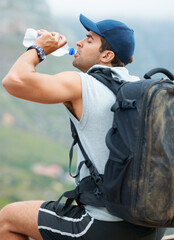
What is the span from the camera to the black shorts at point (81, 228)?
1.55m

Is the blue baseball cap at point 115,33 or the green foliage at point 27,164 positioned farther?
the green foliage at point 27,164

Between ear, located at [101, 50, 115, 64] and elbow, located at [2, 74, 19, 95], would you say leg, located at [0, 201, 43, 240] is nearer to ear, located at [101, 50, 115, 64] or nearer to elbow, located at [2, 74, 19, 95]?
elbow, located at [2, 74, 19, 95]

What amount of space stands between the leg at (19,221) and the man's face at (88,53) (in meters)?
0.68

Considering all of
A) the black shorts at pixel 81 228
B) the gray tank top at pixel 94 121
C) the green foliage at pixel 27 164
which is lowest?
the green foliage at pixel 27 164

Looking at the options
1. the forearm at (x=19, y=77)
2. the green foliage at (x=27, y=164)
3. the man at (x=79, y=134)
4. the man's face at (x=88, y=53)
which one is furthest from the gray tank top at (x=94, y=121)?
the green foliage at (x=27, y=164)

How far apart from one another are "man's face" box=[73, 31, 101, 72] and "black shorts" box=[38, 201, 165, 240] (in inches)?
26.3

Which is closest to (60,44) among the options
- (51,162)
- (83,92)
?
(83,92)

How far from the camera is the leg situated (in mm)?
1630

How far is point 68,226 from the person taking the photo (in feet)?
5.23

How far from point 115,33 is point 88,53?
0.52 feet

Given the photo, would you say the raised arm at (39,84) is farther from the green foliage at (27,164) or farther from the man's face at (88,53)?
the green foliage at (27,164)

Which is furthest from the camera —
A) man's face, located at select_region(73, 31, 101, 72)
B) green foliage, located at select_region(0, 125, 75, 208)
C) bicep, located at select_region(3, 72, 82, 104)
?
green foliage, located at select_region(0, 125, 75, 208)

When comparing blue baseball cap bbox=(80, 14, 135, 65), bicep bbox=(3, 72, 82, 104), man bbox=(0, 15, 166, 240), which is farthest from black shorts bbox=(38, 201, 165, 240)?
blue baseball cap bbox=(80, 14, 135, 65)

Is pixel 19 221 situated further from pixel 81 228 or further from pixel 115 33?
pixel 115 33
